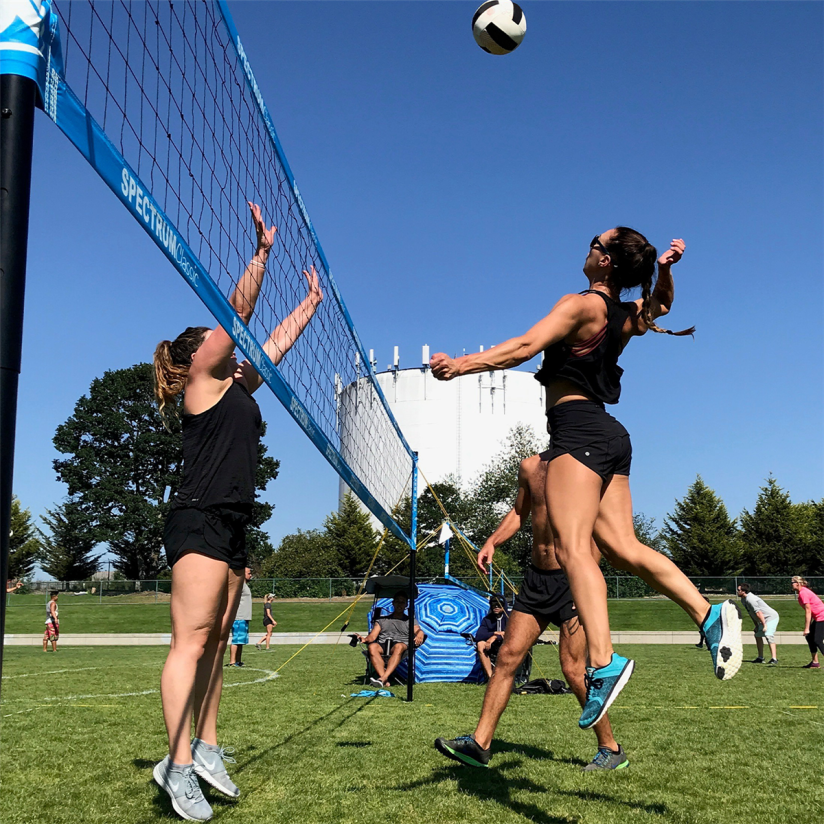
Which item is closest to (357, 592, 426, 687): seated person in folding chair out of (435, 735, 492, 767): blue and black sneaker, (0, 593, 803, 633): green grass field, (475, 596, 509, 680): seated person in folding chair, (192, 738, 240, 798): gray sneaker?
(475, 596, 509, 680): seated person in folding chair

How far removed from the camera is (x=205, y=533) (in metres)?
3.61

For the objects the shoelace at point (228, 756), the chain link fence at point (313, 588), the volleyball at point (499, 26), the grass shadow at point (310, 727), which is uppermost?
the volleyball at point (499, 26)

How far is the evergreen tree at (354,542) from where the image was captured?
5286cm

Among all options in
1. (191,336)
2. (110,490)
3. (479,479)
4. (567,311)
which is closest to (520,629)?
(567,311)

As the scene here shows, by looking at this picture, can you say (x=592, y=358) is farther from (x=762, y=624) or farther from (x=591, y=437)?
(x=762, y=624)

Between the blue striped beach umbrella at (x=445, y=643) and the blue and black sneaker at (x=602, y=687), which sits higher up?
Answer: the blue and black sneaker at (x=602, y=687)

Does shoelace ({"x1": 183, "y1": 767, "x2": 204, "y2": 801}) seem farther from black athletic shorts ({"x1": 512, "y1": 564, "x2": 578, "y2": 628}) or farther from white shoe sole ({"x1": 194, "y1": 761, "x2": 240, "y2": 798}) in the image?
black athletic shorts ({"x1": 512, "y1": 564, "x2": 578, "y2": 628})

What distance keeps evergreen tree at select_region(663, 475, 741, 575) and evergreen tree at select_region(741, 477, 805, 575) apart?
3.54 ft

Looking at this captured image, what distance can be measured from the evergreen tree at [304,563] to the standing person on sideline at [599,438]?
48212mm

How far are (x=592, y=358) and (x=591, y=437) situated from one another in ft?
1.24

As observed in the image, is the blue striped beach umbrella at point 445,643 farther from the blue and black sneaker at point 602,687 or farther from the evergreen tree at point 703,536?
the evergreen tree at point 703,536

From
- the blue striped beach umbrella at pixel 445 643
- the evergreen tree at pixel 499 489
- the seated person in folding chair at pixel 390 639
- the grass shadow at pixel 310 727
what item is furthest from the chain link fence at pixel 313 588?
the grass shadow at pixel 310 727

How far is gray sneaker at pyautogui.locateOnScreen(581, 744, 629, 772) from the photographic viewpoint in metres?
4.30

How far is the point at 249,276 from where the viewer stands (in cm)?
415
